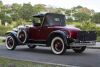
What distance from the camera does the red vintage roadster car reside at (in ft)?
52.9

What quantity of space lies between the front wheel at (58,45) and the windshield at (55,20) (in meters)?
1.27

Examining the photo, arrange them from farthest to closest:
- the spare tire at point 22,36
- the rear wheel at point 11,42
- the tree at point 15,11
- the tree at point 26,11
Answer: the tree at point 15,11, the tree at point 26,11, the rear wheel at point 11,42, the spare tire at point 22,36

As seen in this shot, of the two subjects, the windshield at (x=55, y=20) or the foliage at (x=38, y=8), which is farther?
the foliage at (x=38, y=8)

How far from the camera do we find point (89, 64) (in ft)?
41.8

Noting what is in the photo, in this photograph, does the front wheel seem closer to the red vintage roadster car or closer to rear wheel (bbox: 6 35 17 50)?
the red vintage roadster car

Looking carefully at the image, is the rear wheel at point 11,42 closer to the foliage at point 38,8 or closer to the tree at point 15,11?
the foliage at point 38,8

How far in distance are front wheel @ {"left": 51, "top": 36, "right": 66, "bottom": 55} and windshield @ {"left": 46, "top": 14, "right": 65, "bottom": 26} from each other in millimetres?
1266

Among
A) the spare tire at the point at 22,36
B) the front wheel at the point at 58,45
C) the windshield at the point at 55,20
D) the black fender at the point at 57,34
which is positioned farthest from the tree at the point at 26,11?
the front wheel at the point at 58,45

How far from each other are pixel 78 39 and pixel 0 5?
169ft

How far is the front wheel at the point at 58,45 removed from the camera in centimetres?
1616

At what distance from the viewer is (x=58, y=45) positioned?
16.4 m

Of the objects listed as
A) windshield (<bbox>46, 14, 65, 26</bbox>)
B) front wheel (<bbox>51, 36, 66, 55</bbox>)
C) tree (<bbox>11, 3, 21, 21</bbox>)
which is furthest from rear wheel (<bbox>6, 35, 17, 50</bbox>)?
tree (<bbox>11, 3, 21, 21</bbox>)

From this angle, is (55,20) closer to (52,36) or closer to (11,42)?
(52,36)

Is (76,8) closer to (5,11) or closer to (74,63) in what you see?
(5,11)
